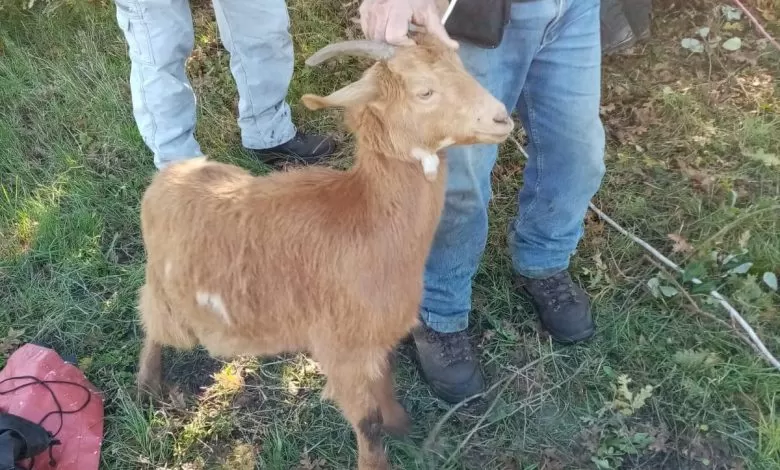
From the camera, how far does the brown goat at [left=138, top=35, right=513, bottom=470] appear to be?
2182 millimetres

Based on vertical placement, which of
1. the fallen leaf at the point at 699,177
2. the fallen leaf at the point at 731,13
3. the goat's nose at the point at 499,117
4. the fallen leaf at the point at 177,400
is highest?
the goat's nose at the point at 499,117

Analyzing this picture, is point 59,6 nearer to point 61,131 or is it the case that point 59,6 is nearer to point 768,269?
point 61,131

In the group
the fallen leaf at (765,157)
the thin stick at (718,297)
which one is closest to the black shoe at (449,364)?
the thin stick at (718,297)

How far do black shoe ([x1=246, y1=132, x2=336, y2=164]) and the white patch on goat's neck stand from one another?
2.21 metres

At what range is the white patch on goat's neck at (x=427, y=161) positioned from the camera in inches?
90.0

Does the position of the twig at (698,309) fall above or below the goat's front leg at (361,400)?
below

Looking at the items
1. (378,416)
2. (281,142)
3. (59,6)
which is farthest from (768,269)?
(59,6)

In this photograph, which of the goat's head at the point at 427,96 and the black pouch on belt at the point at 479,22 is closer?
the goat's head at the point at 427,96

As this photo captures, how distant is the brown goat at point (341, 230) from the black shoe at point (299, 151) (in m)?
1.59

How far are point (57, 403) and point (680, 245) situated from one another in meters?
3.10

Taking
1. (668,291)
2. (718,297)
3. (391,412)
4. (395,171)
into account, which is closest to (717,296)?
(718,297)

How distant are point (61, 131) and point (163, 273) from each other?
8.46 feet

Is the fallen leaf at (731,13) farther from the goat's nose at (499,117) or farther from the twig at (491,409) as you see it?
the goat's nose at (499,117)

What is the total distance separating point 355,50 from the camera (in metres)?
2.09
